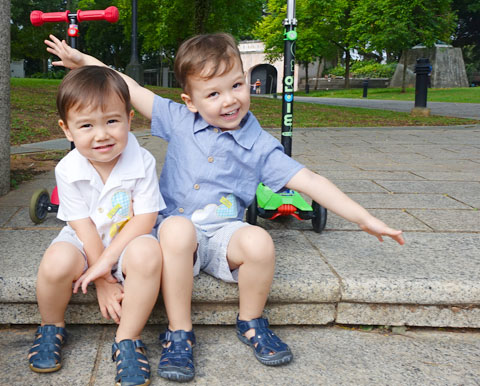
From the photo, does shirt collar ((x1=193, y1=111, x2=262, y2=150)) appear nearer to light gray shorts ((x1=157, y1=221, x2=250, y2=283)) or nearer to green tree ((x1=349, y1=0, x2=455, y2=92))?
light gray shorts ((x1=157, y1=221, x2=250, y2=283))

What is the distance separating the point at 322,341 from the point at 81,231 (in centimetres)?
100

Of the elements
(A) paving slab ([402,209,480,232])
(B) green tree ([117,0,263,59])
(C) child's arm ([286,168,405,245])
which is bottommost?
(A) paving slab ([402,209,480,232])

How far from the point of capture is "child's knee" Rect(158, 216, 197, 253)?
1.69m

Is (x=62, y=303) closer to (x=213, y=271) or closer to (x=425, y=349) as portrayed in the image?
(x=213, y=271)

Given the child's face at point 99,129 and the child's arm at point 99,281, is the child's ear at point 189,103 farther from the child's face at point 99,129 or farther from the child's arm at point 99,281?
the child's arm at point 99,281

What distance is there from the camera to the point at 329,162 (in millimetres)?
5145

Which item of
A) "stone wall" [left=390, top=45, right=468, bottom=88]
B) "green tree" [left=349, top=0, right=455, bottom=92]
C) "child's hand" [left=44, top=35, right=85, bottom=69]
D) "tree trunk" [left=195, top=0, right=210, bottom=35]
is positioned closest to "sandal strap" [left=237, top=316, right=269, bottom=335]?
"child's hand" [left=44, top=35, right=85, bottom=69]

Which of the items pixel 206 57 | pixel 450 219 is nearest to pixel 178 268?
pixel 206 57

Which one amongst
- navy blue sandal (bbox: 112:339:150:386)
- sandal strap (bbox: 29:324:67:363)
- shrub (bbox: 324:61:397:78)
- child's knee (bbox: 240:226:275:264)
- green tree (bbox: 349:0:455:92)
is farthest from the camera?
shrub (bbox: 324:61:397:78)

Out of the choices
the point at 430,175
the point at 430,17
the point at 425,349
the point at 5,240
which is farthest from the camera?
the point at 430,17

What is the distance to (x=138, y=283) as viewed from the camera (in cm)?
166

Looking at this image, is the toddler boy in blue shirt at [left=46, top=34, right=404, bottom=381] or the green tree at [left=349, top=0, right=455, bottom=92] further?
the green tree at [left=349, top=0, right=455, bottom=92]

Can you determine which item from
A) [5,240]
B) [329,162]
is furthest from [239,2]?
[5,240]

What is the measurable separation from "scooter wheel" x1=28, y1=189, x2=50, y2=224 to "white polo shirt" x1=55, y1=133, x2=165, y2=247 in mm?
810
